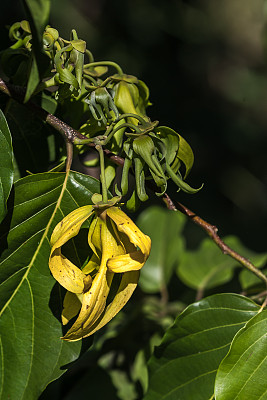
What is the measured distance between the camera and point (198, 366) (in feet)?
2.89

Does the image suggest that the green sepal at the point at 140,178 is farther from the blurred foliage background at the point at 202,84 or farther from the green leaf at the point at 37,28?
the blurred foliage background at the point at 202,84

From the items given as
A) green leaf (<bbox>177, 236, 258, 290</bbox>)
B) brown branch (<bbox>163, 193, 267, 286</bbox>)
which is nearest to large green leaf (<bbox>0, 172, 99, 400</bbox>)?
brown branch (<bbox>163, 193, 267, 286</bbox>)

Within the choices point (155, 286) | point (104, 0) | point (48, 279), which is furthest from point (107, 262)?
point (104, 0)

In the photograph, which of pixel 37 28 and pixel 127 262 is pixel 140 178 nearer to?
pixel 127 262

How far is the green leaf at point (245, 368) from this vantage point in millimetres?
769

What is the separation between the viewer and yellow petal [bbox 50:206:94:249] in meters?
0.67

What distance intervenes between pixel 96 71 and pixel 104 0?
2.95 m

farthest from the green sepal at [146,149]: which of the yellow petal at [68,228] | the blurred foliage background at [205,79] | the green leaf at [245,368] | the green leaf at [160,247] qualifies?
the blurred foliage background at [205,79]

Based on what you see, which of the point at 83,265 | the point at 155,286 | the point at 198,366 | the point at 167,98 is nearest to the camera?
the point at 83,265

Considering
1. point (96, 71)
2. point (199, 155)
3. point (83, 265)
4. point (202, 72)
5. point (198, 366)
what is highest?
point (96, 71)

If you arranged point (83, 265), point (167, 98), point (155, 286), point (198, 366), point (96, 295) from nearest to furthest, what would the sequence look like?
1. point (96, 295)
2. point (83, 265)
3. point (198, 366)
4. point (155, 286)
5. point (167, 98)

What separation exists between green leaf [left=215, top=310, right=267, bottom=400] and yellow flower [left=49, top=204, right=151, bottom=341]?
20 centimetres

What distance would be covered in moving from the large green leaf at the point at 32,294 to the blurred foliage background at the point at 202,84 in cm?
217

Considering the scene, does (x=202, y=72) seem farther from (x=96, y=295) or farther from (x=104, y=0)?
(x=96, y=295)
